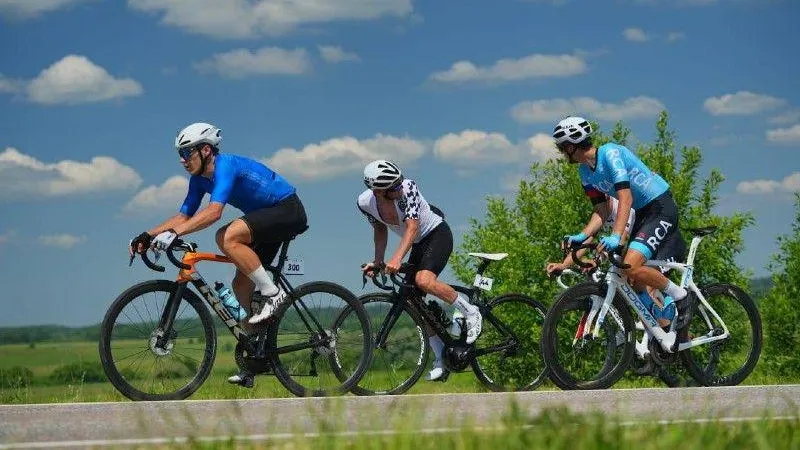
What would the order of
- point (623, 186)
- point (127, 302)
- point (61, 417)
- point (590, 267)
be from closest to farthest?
point (61, 417) < point (127, 302) < point (623, 186) < point (590, 267)

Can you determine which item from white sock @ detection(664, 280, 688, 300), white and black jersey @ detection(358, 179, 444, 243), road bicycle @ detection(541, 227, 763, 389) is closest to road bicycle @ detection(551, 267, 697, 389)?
road bicycle @ detection(541, 227, 763, 389)

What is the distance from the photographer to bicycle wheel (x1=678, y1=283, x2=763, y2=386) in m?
10.6

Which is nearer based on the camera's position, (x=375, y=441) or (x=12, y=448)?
(x=375, y=441)

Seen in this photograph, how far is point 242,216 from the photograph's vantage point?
9.15 m

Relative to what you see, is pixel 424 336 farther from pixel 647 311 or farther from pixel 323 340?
pixel 647 311

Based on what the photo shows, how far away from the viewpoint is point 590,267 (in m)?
10.0

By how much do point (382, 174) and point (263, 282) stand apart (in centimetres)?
140

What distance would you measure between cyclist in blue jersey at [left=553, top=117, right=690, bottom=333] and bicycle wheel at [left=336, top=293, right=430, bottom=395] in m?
1.67

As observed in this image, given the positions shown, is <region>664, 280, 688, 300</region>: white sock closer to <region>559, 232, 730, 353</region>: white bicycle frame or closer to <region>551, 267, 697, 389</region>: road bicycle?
<region>559, 232, 730, 353</region>: white bicycle frame

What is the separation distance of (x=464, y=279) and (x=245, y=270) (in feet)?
95.7

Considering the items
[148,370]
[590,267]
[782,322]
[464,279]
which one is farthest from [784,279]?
[148,370]

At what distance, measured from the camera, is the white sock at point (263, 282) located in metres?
9.16

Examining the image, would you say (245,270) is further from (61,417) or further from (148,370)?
(61,417)

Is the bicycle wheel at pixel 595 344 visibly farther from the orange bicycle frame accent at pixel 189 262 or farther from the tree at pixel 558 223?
the tree at pixel 558 223
